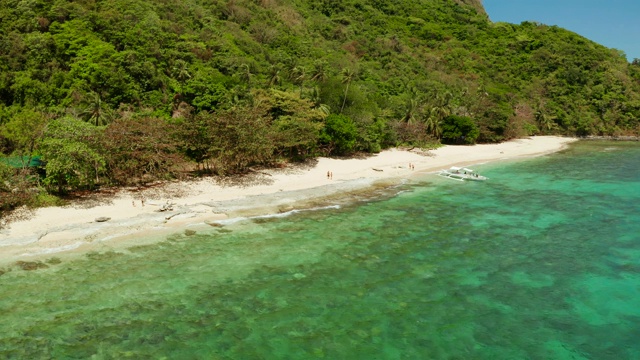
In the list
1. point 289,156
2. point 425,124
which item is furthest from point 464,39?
point 289,156

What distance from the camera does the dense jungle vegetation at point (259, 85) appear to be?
3028 cm

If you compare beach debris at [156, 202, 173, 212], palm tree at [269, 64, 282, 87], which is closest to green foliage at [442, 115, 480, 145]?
palm tree at [269, 64, 282, 87]

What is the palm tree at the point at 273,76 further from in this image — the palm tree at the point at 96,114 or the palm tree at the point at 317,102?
the palm tree at the point at 96,114

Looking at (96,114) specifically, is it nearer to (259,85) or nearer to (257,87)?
(257,87)

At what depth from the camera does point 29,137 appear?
87.8 ft

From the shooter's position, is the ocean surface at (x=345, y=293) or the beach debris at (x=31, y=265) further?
the beach debris at (x=31, y=265)

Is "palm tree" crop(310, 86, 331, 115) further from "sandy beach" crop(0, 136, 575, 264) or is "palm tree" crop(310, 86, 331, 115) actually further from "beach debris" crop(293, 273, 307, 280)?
"beach debris" crop(293, 273, 307, 280)

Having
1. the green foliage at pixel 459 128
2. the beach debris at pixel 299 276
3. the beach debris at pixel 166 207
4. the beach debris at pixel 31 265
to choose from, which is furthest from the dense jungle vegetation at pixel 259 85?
the beach debris at pixel 299 276

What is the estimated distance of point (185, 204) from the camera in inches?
1107

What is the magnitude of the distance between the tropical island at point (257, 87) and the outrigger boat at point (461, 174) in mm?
10113

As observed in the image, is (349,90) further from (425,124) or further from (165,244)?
(165,244)

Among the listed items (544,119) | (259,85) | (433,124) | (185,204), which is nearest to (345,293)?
(185,204)

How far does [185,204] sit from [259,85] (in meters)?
33.0

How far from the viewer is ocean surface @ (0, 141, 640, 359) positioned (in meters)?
14.4
